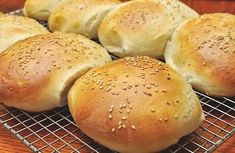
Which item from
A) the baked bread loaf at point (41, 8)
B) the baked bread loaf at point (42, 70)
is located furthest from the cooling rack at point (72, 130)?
the baked bread loaf at point (41, 8)

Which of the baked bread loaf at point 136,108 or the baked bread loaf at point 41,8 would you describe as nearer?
the baked bread loaf at point 136,108

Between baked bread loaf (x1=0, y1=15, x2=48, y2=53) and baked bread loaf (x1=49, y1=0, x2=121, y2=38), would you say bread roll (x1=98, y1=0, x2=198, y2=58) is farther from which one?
baked bread loaf (x1=0, y1=15, x2=48, y2=53)

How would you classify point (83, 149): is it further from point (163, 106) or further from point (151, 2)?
point (151, 2)

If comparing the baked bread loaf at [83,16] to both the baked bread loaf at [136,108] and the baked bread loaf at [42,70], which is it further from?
the baked bread loaf at [136,108]

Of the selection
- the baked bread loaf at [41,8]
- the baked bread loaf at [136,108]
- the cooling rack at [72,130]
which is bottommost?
the cooling rack at [72,130]

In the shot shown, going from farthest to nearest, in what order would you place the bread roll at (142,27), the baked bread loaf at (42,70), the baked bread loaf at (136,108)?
the bread roll at (142,27) < the baked bread loaf at (42,70) < the baked bread loaf at (136,108)

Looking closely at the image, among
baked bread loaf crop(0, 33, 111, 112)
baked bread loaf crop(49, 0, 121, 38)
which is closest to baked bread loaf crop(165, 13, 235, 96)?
baked bread loaf crop(0, 33, 111, 112)

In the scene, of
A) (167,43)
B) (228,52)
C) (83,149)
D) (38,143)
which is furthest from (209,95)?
(38,143)
